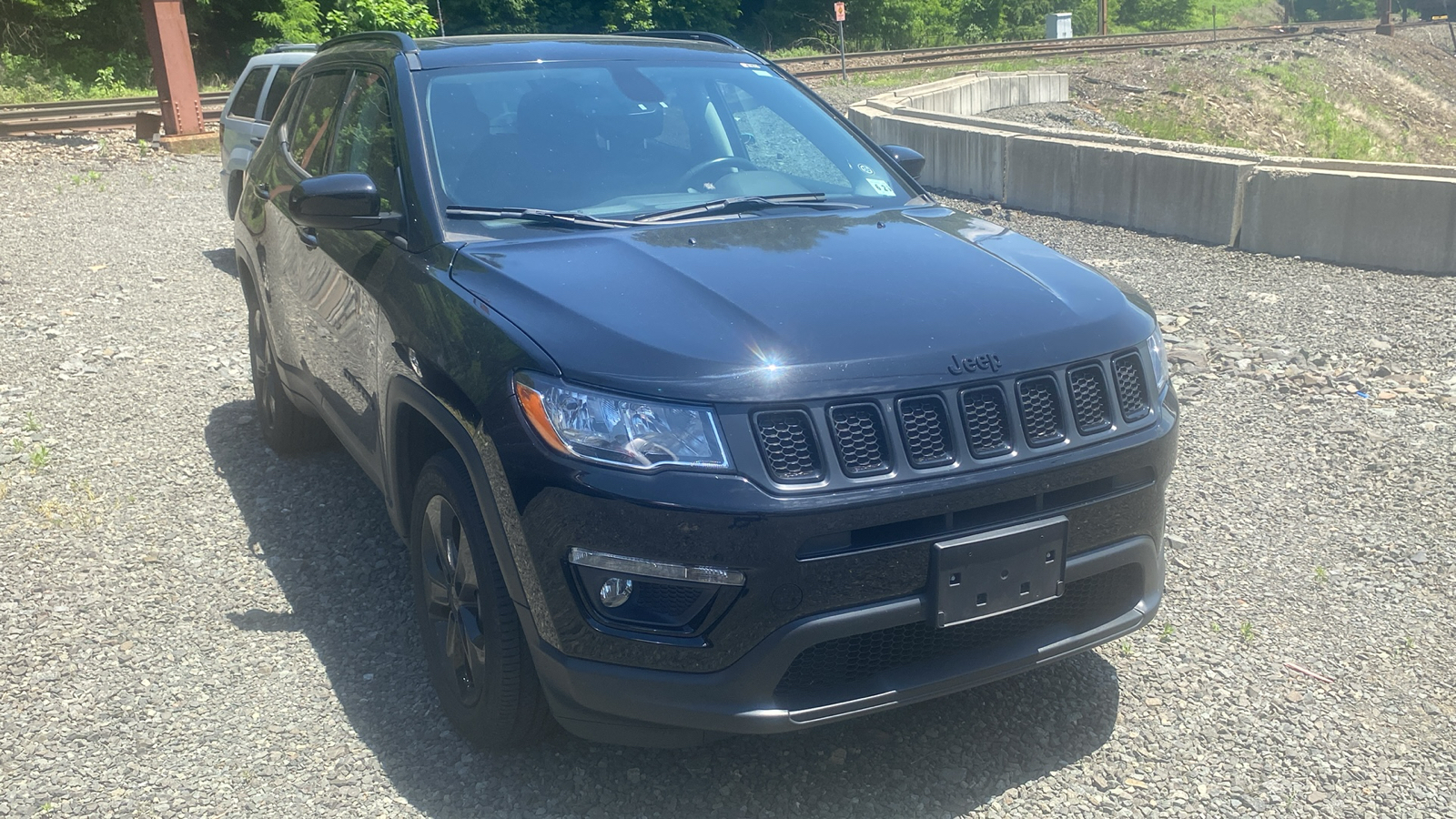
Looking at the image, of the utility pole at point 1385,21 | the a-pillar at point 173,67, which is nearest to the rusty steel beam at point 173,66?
the a-pillar at point 173,67

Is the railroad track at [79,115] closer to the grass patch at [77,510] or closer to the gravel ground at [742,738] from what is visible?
the gravel ground at [742,738]

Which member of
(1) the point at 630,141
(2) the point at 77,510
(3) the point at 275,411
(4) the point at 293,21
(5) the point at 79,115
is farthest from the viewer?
(4) the point at 293,21

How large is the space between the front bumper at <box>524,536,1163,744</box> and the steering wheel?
1688 mm

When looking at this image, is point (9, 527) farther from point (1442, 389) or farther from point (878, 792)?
point (1442, 389)

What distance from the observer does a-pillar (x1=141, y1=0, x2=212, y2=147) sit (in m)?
18.1

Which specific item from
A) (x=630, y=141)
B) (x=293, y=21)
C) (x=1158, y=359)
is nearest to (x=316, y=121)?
(x=630, y=141)

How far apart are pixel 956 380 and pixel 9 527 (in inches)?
163

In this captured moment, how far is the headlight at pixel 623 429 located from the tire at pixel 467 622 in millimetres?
426

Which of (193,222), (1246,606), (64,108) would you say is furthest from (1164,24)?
(1246,606)

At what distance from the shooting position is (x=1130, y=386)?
3133 millimetres

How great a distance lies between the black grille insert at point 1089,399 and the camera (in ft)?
9.78

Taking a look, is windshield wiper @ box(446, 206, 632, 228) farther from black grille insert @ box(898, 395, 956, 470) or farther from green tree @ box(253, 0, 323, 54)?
green tree @ box(253, 0, 323, 54)

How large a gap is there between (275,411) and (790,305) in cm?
349

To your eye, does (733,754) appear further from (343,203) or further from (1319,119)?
(1319,119)
